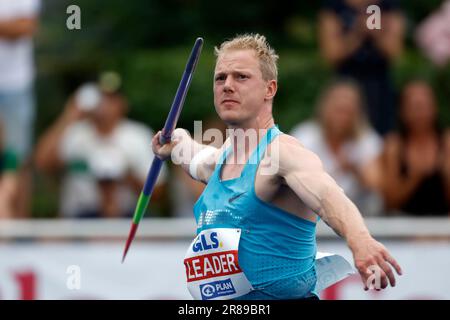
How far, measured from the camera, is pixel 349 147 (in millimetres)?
9875

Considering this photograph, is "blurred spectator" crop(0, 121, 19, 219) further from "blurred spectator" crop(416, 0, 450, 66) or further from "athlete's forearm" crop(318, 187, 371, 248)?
"athlete's forearm" crop(318, 187, 371, 248)

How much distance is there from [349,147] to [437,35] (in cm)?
364

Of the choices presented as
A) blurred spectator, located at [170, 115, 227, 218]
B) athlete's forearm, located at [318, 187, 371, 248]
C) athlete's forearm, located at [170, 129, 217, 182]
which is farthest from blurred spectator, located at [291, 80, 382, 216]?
athlete's forearm, located at [318, 187, 371, 248]

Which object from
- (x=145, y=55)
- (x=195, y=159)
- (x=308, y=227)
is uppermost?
(x=145, y=55)

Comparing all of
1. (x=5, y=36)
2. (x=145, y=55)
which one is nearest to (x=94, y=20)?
(x=145, y=55)

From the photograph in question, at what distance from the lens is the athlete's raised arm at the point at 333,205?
4.56 meters

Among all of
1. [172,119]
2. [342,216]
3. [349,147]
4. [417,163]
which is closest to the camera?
[342,216]

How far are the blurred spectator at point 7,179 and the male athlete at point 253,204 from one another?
207 inches

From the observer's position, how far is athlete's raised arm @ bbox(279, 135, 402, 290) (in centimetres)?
456

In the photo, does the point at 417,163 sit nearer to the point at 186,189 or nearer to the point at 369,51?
the point at 369,51

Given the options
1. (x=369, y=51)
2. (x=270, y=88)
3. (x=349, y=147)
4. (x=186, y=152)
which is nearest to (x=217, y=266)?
(x=270, y=88)
